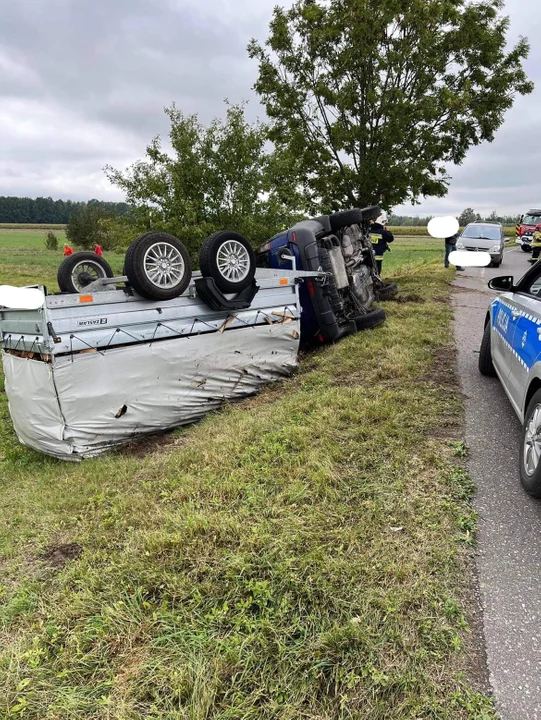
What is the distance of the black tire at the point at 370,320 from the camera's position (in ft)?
23.2

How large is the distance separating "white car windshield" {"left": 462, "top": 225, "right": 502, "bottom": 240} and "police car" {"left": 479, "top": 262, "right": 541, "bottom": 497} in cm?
1298

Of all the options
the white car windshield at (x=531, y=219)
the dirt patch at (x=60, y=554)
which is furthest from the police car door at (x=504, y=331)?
the white car windshield at (x=531, y=219)

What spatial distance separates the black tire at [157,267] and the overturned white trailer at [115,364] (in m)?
0.16

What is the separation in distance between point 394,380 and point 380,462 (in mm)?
1830

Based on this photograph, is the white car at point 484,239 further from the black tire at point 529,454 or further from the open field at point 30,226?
the open field at point 30,226

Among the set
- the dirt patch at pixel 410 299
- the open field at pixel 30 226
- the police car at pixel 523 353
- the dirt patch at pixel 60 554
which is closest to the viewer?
the dirt patch at pixel 60 554

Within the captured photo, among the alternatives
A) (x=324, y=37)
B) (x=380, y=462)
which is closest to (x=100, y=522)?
(x=380, y=462)

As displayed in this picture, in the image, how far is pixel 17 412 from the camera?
15.0ft

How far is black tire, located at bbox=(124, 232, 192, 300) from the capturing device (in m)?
4.40

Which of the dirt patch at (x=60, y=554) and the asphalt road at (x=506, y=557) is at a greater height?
the asphalt road at (x=506, y=557)

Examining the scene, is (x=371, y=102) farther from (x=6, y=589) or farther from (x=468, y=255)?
(x=6, y=589)

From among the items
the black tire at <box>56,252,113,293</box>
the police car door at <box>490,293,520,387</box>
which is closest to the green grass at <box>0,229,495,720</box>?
the police car door at <box>490,293,520,387</box>

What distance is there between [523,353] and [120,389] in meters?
3.50

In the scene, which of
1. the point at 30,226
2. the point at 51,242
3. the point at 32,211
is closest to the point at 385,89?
the point at 51,242
